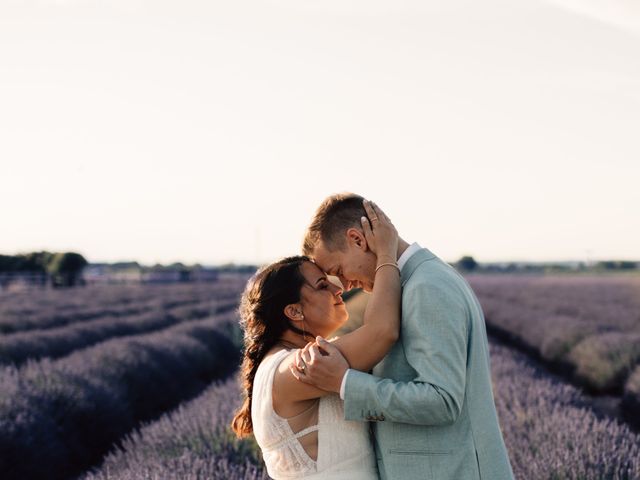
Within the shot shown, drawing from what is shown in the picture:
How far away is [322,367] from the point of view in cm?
194

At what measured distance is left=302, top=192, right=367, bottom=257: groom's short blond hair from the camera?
2109 mm

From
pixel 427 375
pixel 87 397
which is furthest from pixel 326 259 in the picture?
pixel 87 397

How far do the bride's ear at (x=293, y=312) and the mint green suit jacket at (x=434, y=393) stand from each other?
287mm

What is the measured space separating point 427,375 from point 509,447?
2.02 metres

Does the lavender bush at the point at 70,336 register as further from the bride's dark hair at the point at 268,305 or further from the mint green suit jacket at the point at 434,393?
the mint green suit jacket at the point at 434,393

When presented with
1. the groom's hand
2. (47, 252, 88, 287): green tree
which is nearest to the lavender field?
the groom's hand

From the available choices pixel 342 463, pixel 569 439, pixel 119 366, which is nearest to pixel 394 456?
pixel 342 463

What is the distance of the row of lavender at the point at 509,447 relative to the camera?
328cm

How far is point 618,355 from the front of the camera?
9000mm

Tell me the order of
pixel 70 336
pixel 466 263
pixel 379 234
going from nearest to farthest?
pixel 379 234 < pixel 70 336 < pixel 466 263

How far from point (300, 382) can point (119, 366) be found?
5.96 metres

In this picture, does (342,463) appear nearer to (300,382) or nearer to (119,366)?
(300,382)

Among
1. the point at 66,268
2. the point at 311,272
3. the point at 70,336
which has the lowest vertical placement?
the point at 70,336

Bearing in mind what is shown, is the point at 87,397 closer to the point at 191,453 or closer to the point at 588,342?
the point at 191,453
